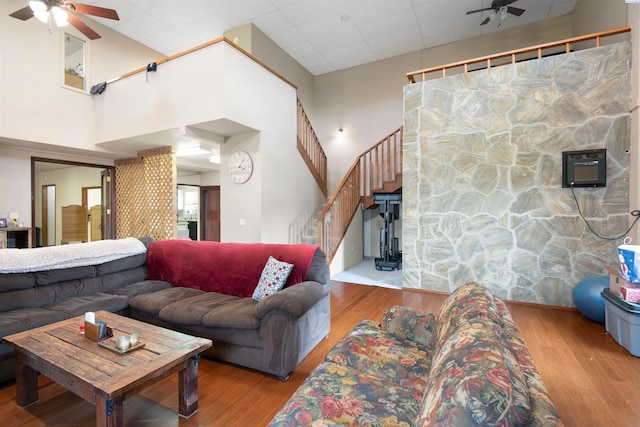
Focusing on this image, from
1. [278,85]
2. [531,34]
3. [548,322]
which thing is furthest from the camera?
[531,34]

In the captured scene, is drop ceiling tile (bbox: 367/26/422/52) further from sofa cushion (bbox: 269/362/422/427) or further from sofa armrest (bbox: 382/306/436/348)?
sofa cushion (bbox: 269/362/422/427)

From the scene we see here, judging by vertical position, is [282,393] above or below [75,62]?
below

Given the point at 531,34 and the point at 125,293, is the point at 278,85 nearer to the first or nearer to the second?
the point at 125,293

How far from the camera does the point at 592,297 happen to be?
3127 mm

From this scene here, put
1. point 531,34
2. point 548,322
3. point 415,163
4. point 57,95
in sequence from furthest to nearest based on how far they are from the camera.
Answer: point 531,34 < point 57,95 < point 415,163 < point 548,322

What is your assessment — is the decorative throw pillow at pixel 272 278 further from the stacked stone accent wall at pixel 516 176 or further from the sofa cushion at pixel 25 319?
the stacked stone accent wall at pixel 516 176

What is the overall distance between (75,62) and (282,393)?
6646 millimetres

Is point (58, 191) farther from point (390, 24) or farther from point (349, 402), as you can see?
point (349, 402)

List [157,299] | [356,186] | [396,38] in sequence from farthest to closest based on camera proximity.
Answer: [396,38]
[356,186]
[157,299]

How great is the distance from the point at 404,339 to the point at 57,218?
10.2 m

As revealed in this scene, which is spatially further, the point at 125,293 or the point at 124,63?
the point at 124,63

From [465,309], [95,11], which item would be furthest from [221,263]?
[95,11]

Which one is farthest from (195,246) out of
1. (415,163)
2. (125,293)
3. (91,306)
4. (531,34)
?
(531,34)

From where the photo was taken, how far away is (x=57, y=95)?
4.91 m
